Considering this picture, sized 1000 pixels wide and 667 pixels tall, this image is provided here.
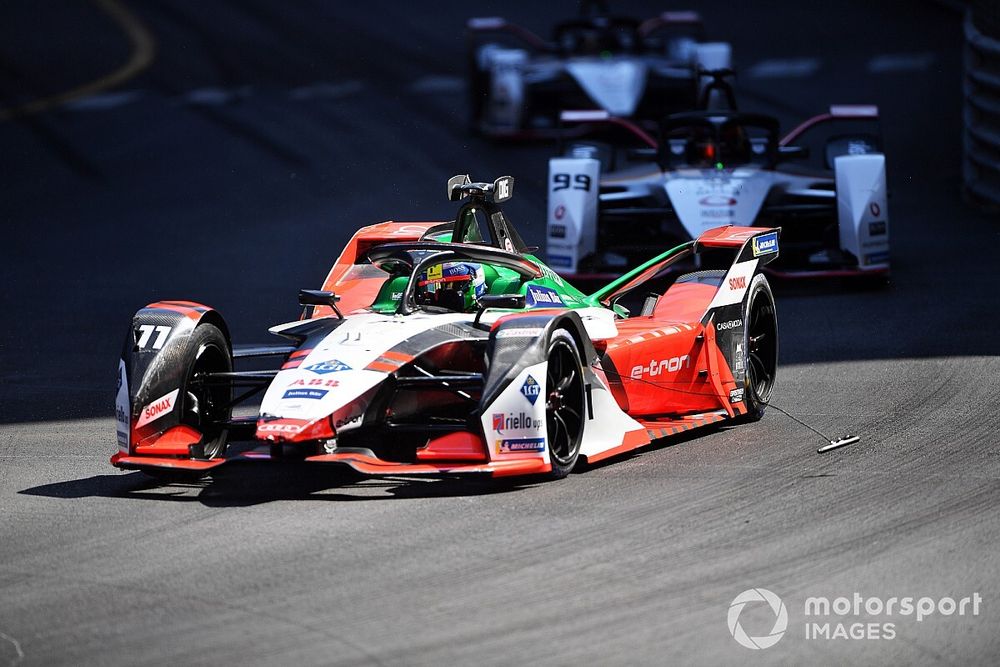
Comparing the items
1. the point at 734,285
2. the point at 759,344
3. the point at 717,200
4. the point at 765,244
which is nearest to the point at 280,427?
the point at 734,285

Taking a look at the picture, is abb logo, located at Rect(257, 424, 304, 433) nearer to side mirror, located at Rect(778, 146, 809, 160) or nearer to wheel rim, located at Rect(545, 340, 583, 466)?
wheel rim, located at Rect(545, 340, 583, 466)

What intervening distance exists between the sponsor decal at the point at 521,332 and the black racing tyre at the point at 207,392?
5.21 feet

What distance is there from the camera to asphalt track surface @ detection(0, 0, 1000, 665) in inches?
236

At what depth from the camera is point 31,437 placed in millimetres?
9758

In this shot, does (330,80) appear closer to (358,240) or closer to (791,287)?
(791,287)

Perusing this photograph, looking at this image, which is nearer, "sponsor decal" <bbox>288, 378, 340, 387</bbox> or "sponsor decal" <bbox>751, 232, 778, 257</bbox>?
"sponsor decal" <bbox>288, 378, 340, 387</bbox>

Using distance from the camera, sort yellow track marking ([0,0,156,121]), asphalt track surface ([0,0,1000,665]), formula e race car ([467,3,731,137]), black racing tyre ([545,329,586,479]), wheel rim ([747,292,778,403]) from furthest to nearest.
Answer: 1. yellow track marking ([0,0,156,121])
2. formula e race car ([467,3,731,137])
3. wheel rim ([747,292,778,403])
4. black racing tyre ([545,329,586,479])
5. asphalt track surface ([0,0,1000,665])

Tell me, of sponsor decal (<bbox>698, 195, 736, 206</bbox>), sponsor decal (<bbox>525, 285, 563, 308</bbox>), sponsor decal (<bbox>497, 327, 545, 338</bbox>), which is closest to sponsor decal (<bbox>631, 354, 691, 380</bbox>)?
sponsor decal (<bbox>525, 285, 563, 308</bbox>)

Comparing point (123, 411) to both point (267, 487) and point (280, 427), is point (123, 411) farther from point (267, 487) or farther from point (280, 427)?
point (280, 427)

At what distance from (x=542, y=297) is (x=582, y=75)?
13.2 meters

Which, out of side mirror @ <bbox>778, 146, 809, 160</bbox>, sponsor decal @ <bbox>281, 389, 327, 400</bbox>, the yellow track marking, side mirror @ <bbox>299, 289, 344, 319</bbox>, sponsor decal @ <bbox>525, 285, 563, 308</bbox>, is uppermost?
the yellow track marking

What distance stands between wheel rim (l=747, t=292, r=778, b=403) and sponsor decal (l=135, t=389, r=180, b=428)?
367 centimetres

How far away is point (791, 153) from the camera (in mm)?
15781

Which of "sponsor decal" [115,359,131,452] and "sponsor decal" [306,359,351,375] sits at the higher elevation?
"sponsor decal" [306,359,351,375]
